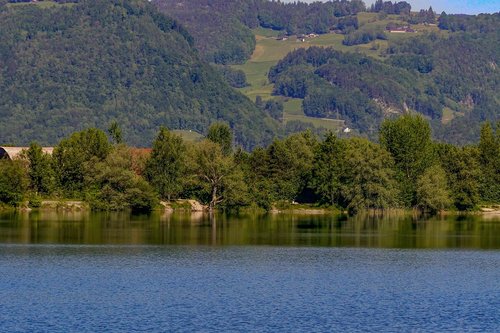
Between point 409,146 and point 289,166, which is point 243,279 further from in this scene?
point 409,146

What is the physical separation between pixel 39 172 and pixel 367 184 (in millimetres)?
49914

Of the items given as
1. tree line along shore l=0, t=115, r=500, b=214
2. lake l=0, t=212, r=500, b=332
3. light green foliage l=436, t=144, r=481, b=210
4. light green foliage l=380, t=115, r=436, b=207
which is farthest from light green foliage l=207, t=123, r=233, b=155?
lake l=0, t=212, r=500, b=332

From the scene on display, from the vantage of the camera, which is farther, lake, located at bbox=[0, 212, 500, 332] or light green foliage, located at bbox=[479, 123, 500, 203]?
light green foliage, located at bbox=[479, 123, 500, 203]

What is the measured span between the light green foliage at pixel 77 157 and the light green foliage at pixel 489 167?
63656 millimetres

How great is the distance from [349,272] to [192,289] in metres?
15.5

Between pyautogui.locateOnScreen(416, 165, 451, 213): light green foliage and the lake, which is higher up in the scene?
pyautogui.locateOnScreen(416, 165, 451, 213): light green foliage

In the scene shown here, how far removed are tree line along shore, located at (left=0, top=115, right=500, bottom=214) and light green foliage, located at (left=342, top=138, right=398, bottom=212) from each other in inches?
6.0

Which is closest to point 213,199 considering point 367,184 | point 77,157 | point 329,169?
point 329,169

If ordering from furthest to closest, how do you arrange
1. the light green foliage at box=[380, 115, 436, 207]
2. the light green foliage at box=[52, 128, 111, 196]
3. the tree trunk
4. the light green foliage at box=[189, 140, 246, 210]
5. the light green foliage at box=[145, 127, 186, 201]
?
the light green foliage at box=[380, 115, 436, 207] → the light green foliage at box=[52, 128, 111, 196] → the light green foliage at box=[145, 127, 186, 201] → the tree trunk → the light green foliage at box=[189, 140, 246, 210]

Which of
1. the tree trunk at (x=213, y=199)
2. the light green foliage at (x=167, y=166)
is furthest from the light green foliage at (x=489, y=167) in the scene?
Answer: the light green foliage at (x=167, y=166)

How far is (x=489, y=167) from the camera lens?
18325 centimetres

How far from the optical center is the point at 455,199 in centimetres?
17225

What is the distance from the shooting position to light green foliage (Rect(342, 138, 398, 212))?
162 m

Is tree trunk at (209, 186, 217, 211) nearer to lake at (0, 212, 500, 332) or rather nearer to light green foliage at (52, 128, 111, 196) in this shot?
light green foliage at (52, 128, 111, 196)
